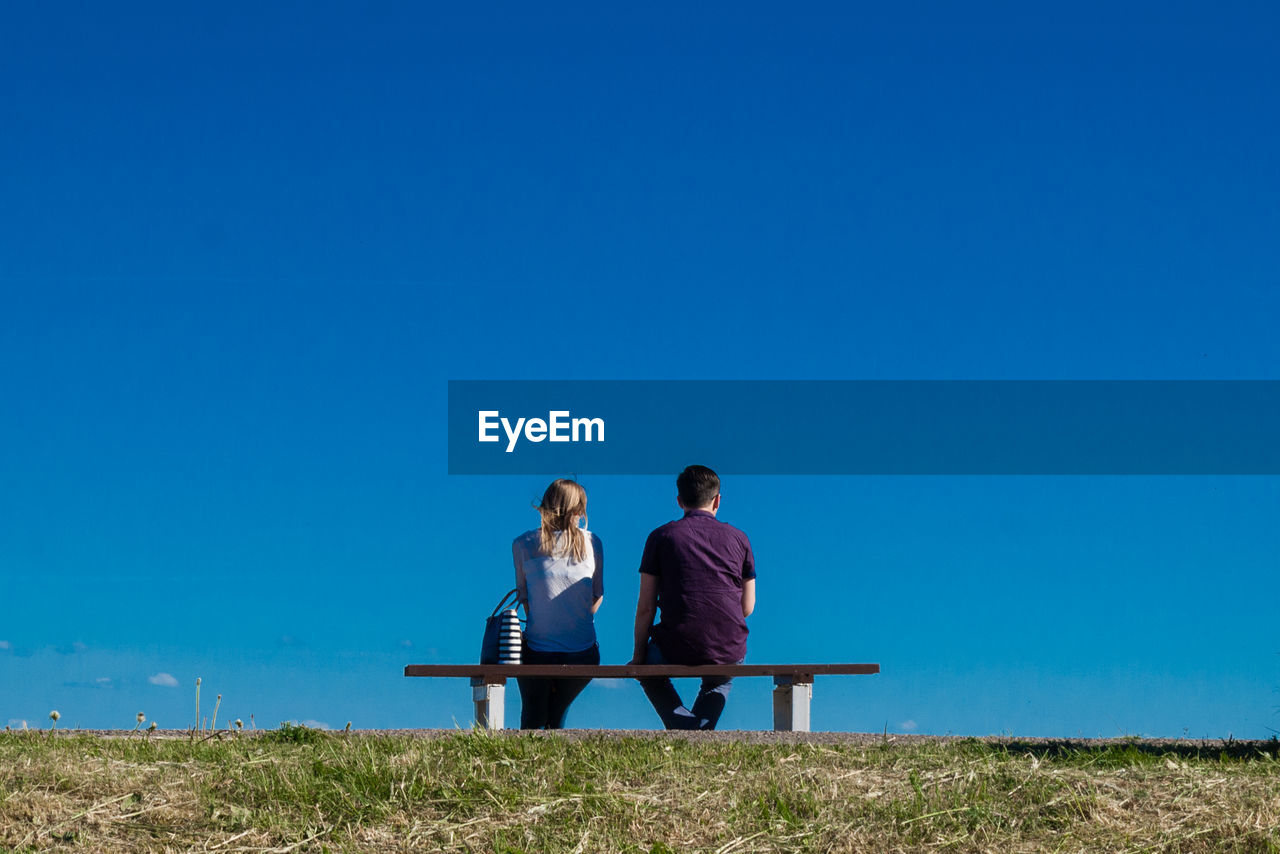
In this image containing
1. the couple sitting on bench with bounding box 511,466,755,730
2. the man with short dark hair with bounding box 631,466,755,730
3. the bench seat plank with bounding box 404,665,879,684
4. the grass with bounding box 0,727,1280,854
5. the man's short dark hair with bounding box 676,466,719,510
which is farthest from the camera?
the man's short dark hair with bounding box 676,466,719,510

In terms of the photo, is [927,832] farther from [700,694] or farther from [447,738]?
[700,694]

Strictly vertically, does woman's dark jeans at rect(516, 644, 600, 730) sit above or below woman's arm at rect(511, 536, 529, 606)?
below

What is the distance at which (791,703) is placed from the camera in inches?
341

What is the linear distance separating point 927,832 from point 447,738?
100 inches

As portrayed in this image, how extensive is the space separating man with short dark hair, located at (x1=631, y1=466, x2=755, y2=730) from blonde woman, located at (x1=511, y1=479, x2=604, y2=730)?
39 cm

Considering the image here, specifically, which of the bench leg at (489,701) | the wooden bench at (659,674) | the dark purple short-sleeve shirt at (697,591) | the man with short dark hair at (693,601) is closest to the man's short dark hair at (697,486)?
the man with short dark hair at (693,601)

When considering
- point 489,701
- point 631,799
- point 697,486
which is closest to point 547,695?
point 489,701

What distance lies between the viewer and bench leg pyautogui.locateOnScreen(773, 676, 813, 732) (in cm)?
864

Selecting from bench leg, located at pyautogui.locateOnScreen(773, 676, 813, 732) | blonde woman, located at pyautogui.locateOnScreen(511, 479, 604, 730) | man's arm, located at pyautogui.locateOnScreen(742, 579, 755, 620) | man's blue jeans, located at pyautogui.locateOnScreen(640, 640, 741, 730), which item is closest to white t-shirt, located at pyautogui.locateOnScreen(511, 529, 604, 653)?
blonde woman, located at pyautogui.locateOnScreen(511, 479, 604, 730)

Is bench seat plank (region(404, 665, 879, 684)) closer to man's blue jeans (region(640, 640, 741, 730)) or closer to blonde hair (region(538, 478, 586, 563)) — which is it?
man's blue jeans (region(640, 640, 741, 730))

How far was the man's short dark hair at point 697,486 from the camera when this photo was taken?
9.12 metres

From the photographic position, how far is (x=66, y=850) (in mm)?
4926

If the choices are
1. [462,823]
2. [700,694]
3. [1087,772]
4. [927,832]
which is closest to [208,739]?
[462,823]

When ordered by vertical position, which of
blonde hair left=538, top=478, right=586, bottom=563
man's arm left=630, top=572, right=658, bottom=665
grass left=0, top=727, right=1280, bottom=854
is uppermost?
blonde hair left=538, top=478, right=586, bottom=563
